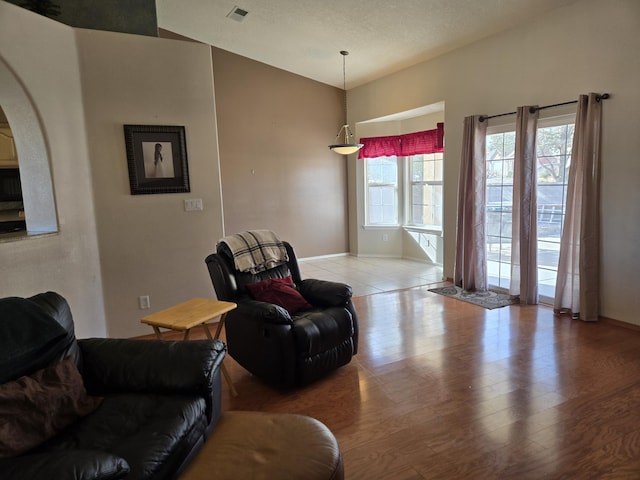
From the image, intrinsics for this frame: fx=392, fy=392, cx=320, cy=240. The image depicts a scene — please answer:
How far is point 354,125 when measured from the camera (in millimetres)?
6793

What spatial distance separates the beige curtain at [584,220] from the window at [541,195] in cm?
23

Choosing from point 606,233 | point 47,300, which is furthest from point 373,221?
point 47,300

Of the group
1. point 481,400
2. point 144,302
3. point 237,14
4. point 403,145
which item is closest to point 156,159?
point 144,302

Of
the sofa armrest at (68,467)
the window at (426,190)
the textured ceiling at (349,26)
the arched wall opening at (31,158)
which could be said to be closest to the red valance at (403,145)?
the window at (426,190)

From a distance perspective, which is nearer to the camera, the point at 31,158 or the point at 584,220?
the point at 31,158

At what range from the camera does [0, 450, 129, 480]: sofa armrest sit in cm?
110

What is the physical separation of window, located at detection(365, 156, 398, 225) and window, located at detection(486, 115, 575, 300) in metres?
2.43

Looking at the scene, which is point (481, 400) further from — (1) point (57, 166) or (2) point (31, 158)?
(2) point (31, 158)

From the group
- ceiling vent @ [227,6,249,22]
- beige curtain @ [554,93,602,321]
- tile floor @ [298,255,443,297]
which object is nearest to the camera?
beige curtain @ [554,93,602,321]

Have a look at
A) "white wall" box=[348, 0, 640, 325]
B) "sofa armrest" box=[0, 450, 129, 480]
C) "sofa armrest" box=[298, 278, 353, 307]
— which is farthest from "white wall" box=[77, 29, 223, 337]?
"white wall" box=[348, 0, 640, 325]

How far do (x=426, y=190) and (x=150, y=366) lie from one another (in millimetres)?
5489

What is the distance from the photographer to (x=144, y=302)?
370cm

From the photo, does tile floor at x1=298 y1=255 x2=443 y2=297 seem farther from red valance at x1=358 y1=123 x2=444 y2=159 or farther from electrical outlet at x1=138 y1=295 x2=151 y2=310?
electrical outlet at x1=138 y1=295 x2=151 y2=310

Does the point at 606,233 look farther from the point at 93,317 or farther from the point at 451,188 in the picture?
the point at 93,317
